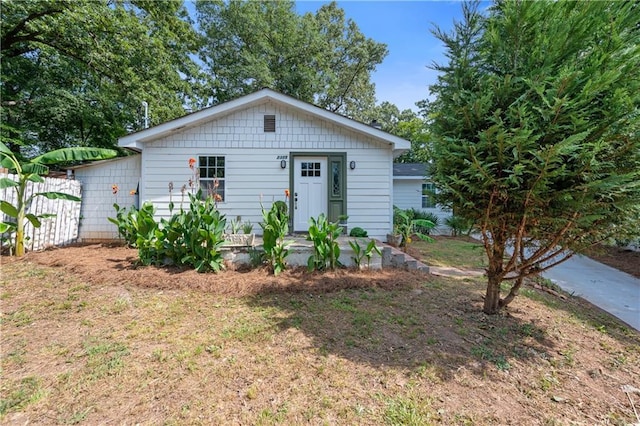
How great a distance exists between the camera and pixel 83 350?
9.75ft

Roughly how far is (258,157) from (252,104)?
4.94 feet

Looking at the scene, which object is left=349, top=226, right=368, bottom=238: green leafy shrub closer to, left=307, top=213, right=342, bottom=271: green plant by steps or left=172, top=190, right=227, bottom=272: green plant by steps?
left=307, top=213, right=342, bottom=271: green plant by steps

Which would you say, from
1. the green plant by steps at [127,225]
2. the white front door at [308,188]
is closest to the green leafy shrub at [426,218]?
the white front door at [308,188]

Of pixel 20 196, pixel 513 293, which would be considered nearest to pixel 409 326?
pixel 513 293

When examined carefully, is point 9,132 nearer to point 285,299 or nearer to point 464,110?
point 285,299

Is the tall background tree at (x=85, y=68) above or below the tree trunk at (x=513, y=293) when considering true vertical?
above

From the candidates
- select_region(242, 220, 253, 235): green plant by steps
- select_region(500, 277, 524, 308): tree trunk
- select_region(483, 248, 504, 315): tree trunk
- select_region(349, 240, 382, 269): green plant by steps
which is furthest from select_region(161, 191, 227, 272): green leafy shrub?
select_region(500, 277, 524, 308): tree trunk

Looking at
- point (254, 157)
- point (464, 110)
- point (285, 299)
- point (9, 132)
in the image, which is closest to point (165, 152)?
point (254, 157)

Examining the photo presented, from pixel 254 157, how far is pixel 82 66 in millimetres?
10928

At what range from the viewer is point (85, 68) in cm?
1260

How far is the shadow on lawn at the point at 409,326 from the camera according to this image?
2.97 m

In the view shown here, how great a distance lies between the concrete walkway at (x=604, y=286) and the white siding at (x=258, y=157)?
4525 millimetres

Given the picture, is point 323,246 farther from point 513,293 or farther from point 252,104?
point 252,104

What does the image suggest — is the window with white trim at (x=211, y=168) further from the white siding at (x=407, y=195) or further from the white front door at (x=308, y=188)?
the white siding at (x=407, y=195)
